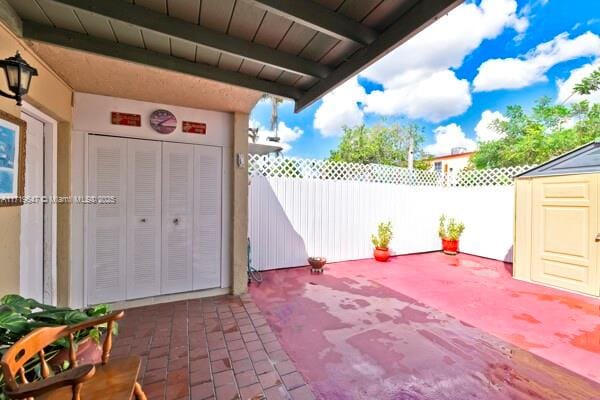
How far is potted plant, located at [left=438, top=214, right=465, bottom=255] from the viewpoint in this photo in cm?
624

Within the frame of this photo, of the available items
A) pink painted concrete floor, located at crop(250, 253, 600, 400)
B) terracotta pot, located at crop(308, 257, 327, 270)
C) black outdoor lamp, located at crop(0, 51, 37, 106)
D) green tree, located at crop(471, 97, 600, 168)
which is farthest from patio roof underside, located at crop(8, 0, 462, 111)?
green tree, located at crop(471, 97, 600, 168)

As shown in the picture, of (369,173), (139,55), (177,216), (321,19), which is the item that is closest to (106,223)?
(177,216)

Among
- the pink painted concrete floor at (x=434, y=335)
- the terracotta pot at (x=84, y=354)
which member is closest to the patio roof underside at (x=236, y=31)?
the terracotta pot at (x=84, y=354)

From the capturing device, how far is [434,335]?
2561 millimetres

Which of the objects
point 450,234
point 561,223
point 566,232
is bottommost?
point 450,234

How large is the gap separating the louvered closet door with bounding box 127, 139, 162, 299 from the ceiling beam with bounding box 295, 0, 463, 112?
230 cm

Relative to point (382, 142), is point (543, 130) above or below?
below

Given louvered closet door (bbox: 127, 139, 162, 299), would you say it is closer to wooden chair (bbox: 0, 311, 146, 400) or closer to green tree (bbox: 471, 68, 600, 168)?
wooden chair (bbox: 0, 311, 146, 400)

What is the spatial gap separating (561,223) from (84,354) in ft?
19.3

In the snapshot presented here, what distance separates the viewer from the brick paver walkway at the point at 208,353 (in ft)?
5.93

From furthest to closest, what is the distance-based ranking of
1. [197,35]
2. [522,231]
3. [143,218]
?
1. [522,231]
2. [143,218]
3. [197,35]

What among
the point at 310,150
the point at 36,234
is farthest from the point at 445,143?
the point at 36,234

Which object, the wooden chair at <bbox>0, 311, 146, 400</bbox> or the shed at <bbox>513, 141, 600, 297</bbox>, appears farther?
the shed at <bbox>513, 141, 600, 297</bbox>

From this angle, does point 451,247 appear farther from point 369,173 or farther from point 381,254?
point 369,173
